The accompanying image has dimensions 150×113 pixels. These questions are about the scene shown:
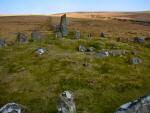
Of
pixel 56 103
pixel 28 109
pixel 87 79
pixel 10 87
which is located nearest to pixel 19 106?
pixel 28 109

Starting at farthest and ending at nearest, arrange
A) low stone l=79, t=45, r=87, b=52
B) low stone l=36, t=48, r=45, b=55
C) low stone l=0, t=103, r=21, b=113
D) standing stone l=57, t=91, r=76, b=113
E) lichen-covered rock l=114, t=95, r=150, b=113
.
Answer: low stone l=79, t=45, r=87, b=52
low stone l=36, t=48, r=45, b=55
standing stone l=57, t=91, r=76, b=113
low stone l=0, t=103, r=21, b=113
lichen-covered rock l=114, t=95, r=150, b=113

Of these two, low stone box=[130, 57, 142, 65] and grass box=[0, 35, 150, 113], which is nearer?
grass box=[0, 35, 150, 113]

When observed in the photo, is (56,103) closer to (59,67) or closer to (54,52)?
(59,67)

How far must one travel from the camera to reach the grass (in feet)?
122

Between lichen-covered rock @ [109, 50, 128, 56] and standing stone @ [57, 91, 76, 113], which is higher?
lichen-covered rock @ [109, 50, 128, 56]

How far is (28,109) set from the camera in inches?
1399

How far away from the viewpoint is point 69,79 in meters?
42.3

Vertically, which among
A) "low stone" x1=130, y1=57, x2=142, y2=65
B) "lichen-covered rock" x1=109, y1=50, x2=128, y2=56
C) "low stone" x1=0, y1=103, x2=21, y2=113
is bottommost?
"low stone" x1=0, y1=103, x2=21, y2=113

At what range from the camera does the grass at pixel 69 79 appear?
3725cm

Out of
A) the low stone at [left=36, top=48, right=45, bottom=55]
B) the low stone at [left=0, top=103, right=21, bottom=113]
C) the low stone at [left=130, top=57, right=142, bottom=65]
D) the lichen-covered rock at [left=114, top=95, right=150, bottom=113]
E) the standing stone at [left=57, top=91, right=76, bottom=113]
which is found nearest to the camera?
the lichen-covered rock at [left=114, top=95, right=150, bottom=113]

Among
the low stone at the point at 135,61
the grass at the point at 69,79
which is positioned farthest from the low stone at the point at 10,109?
the low stone at the point at 135,61

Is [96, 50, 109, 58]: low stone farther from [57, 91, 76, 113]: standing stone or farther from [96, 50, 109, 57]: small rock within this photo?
[57, 91, 76, 113]: standing stone

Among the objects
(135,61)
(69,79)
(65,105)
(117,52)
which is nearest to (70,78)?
(69,79)

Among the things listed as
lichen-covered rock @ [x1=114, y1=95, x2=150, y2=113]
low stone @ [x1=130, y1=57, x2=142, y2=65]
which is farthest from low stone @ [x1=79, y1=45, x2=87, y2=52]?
lichen-covered rock @ [x1=114, y1=95, x2=150, y2=113]
